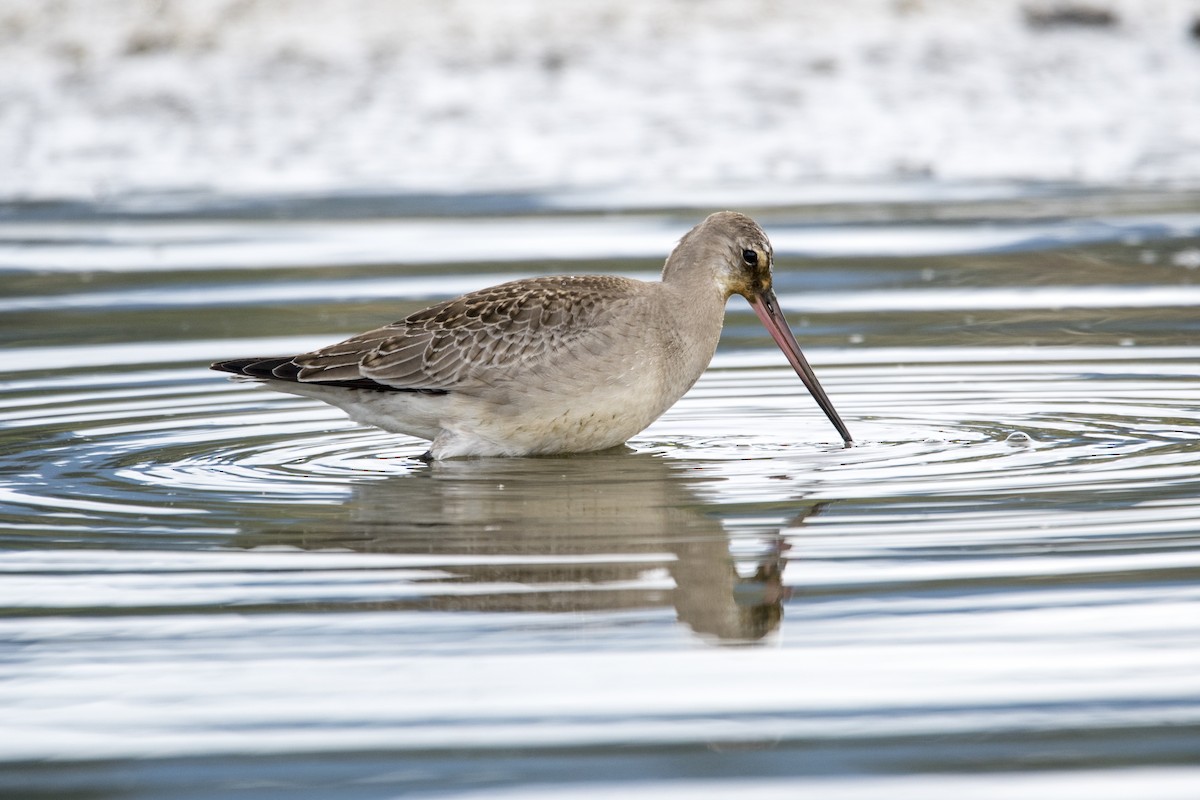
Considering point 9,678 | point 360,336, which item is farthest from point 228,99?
point 9,678

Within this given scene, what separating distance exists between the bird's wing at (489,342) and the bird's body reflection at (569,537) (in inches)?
15.4

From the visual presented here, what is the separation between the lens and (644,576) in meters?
6.24

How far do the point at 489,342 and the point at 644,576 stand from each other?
2.58 m

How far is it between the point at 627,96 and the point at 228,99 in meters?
3.93

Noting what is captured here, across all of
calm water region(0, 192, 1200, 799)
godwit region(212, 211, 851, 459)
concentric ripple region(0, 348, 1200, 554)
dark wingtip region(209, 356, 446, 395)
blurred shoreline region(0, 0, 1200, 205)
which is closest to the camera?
calm water region(0, 192, 1200, 799)

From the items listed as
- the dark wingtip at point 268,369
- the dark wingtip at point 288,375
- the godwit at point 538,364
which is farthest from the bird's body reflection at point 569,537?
the dark wingtip at point 268,369

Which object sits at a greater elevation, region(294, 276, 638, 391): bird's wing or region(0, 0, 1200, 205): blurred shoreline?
region(0, 0, 1200, 205): blurred shoreline

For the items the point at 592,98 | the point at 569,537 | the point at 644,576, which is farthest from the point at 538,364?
the point at 592,98

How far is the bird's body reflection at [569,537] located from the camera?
593 centimetres

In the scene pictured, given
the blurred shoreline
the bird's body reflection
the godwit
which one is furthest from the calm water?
the blurred shoreline

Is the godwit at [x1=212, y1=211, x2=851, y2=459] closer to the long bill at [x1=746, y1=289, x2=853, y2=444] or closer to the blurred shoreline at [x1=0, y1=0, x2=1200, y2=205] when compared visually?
the long bill at [x1=746, y1=289, x2=853, y2=444]

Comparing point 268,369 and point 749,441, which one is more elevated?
point 268,369

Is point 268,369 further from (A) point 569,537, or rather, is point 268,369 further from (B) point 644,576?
(B) point 644,576

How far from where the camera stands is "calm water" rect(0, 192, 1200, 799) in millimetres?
4594
